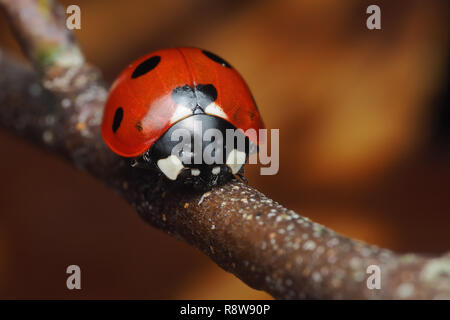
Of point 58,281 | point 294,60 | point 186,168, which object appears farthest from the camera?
point 294,60

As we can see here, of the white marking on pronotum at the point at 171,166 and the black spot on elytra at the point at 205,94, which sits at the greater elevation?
the black spot on elytra at the point at 205,94

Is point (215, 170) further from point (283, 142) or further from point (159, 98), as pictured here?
point (283, 142)

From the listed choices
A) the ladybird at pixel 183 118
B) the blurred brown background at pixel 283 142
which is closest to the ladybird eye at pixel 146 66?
the ladybird at pixel 183 118

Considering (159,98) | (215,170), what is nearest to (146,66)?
(159,98)

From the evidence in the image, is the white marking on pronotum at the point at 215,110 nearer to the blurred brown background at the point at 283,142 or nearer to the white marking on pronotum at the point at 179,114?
the white marking on pronotum at the point at 179,114

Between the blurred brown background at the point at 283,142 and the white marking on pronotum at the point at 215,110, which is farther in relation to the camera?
the blurred brown background at the point at 283,142
